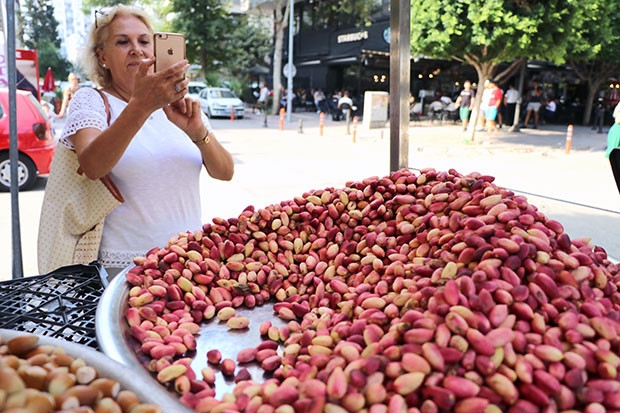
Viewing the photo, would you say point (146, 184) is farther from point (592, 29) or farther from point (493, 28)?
point (592, 29)

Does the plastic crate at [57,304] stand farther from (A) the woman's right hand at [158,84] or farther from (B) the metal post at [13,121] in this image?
(B) the metal post at [13,121]

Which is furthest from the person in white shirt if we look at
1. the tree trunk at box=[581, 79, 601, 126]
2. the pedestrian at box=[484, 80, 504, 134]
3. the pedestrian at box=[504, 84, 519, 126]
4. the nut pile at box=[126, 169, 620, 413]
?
the nut pile at box=[126, 169, 620, 413]

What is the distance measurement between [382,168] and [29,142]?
5607 mm

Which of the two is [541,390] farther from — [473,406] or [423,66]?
[423,66]

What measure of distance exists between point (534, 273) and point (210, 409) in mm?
653

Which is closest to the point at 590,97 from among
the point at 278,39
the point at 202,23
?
the point at 278,39

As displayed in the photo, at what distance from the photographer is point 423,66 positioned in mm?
25312

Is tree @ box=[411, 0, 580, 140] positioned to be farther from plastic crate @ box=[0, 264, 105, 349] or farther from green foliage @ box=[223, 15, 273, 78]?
green foliage @ box=[223, 15, 273, 78]

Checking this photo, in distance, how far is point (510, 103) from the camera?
1947 centimetres

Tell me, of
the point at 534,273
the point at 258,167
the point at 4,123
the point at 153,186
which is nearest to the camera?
the point at 534,273

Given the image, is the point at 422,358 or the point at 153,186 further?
the point at 153,186

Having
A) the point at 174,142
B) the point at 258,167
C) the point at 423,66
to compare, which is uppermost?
the point at 423,66

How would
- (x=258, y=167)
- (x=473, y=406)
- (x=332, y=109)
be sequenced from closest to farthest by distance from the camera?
(x=473, y=406) → (x=258, y=167) → (x=332, y=109)

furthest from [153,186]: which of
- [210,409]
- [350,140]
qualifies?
[350,140]
